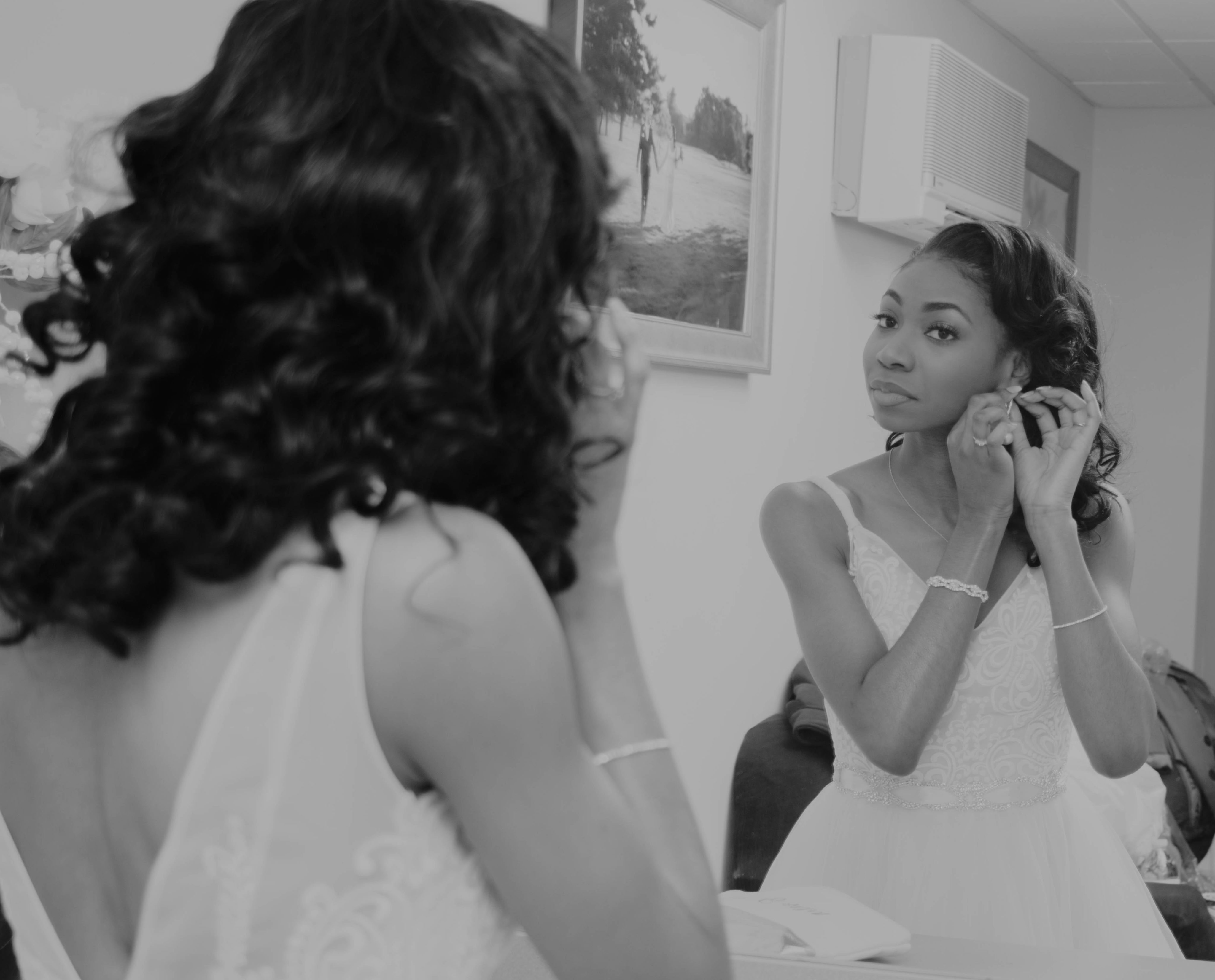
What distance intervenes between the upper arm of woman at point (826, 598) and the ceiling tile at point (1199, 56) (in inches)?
142

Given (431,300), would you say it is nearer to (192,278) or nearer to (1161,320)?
(192,278)

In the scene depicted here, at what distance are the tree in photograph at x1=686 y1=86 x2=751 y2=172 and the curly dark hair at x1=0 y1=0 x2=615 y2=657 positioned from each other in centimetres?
235

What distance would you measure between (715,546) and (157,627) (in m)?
2.69

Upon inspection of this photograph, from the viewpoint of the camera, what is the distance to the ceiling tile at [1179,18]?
14.4ft

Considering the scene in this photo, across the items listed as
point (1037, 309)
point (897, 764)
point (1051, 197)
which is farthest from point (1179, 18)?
point (897, 764)

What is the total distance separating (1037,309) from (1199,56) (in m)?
3.57

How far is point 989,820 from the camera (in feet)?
6.23

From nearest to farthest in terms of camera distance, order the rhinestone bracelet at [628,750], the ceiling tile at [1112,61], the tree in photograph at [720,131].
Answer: the rhinestone bracelet at [628,750] < the tree in photograph at [720,131] < the ceiling tile at [1112,61]

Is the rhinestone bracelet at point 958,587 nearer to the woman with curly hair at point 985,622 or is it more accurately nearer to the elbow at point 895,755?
the woman with curly hair at point 985,622

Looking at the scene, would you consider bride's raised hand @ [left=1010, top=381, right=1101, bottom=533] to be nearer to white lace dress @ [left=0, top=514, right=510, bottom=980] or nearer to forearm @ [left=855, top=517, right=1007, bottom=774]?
forearm @ [left=855, top=517, right=1007, bottom=774]

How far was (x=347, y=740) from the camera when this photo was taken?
67 cm

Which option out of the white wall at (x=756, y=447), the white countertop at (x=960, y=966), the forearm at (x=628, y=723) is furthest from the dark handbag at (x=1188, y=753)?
the forearm at (x=628, y=723)

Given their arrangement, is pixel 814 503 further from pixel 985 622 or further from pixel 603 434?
pixel 603 434

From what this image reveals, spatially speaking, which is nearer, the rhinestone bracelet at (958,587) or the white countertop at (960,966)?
the white countertop at (960,966)
